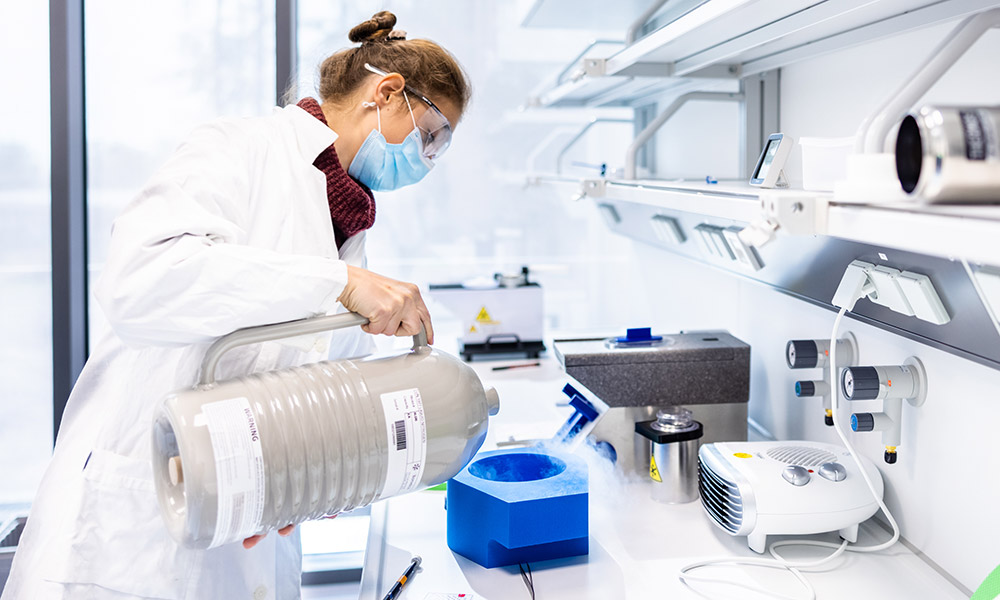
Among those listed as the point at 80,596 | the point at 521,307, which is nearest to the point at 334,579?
the point at 521,307

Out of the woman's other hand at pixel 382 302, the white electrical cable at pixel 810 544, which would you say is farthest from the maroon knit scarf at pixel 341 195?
the white electrical cable at pixel 810 544

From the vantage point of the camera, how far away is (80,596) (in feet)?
3.78

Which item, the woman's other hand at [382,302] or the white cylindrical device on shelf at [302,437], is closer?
the white cylindrical device on shelf at [302,437]

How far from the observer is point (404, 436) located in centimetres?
101

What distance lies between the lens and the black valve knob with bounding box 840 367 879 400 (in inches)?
48.2

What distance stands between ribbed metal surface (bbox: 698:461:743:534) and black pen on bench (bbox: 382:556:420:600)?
514 mm

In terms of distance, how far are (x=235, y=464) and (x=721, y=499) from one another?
81 cm

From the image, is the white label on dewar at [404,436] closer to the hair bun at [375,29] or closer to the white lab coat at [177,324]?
the white lab coat at [177,324]

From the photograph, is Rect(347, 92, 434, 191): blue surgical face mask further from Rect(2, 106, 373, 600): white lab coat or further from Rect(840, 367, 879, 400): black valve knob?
Rect(840, 367, 879, 400): black valve knob

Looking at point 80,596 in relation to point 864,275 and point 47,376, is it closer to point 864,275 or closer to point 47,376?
point 864,275

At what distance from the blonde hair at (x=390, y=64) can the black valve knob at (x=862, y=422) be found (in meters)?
0.88

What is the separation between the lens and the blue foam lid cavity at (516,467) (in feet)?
4.40

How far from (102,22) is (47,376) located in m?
1.28

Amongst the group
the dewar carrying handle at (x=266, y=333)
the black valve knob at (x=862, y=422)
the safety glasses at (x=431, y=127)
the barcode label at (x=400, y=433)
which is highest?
the safety glasses at (x=431, y=127)
